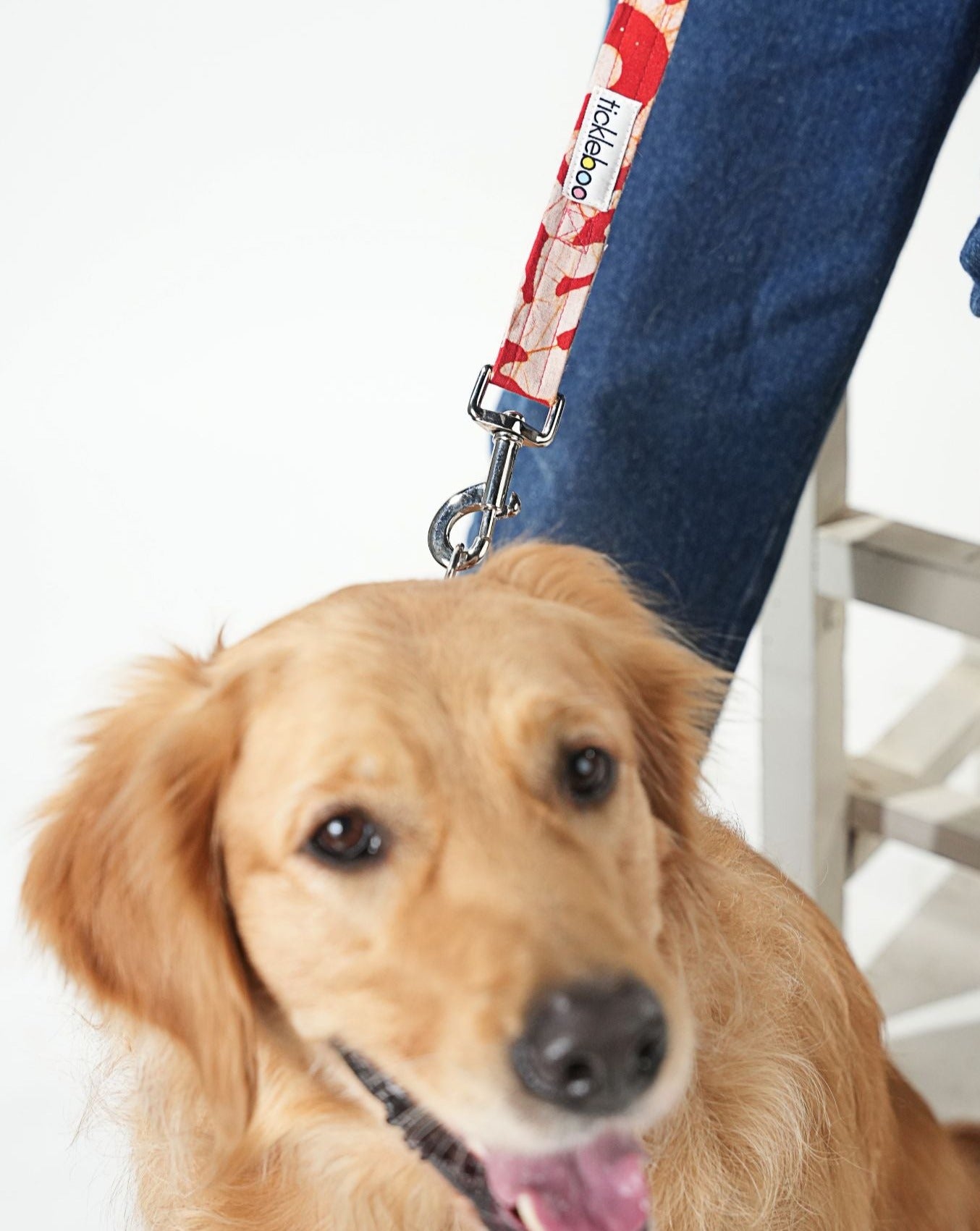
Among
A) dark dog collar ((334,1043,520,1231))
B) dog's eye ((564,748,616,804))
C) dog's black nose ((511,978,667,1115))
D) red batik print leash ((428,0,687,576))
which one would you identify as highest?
red batik print leash ((428,0,687,576))

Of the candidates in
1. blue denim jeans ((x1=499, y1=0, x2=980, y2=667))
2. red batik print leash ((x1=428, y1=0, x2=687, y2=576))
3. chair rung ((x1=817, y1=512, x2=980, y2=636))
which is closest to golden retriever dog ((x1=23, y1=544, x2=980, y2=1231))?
red batik print leash ((x1=428, y1=0, x2=687, y2=576))

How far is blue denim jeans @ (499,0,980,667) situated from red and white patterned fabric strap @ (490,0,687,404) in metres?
0.21

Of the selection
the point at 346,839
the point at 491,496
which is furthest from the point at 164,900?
the point at 491,496

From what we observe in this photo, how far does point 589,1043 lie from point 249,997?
33 cm

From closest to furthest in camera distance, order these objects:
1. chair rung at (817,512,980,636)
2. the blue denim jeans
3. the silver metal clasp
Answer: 1. the silver metal clasp
2. the blue denim jeans
3. chair rung at (817,512,980,636)

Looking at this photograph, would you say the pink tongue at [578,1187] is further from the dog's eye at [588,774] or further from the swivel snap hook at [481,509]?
the swivel snap hook at [481,509]

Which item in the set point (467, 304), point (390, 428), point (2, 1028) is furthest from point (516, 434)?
point (467, 304)

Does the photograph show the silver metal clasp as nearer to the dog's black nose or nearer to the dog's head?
the dog's head

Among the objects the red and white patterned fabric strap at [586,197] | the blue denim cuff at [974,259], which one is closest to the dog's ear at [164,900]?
the red and white patterned fabric strap at [586,197]

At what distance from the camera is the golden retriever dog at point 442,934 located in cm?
108

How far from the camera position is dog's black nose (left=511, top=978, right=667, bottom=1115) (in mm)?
1032

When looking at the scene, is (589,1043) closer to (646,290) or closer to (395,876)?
(395,876)

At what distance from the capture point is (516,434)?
4.93 ft

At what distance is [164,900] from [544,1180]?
14.5 inches
